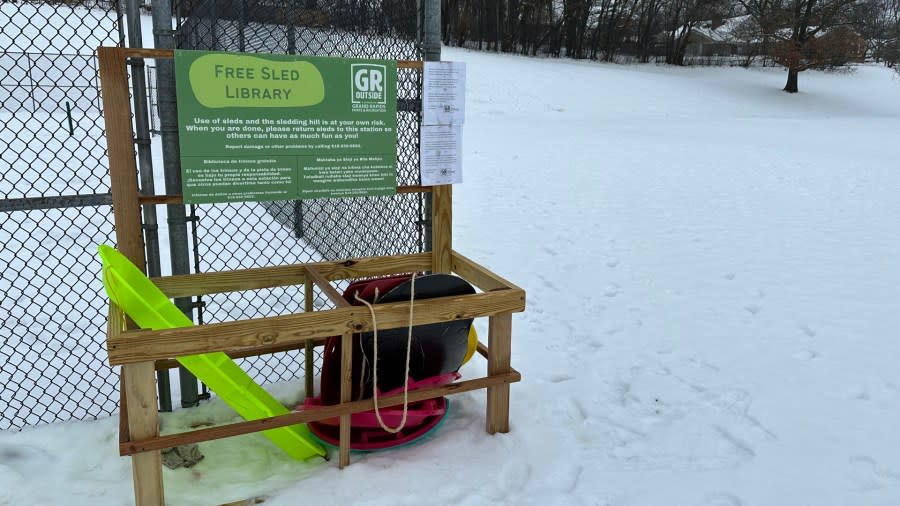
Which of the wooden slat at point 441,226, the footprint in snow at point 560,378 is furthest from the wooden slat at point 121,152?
the footprint in snow at point 560,378

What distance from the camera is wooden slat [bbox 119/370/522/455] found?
2521 millimetres

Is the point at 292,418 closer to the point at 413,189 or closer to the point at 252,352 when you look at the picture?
the point at 252,352

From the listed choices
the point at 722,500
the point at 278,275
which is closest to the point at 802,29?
the point at 722,500

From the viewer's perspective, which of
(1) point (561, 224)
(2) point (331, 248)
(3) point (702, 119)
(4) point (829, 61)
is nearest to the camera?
(2) point (331, 248)

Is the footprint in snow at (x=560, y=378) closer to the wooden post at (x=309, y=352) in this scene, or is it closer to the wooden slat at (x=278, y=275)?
the wooden slat at (x=278, y=275)

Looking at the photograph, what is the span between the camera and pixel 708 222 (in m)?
8.12

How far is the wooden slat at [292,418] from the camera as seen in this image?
2.52m

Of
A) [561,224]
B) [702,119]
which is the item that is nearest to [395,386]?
[561,224]

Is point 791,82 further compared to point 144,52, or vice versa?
point 791,82

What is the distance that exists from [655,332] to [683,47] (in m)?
42.2

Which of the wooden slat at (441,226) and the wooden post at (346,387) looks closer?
the wooden post at (346,387)

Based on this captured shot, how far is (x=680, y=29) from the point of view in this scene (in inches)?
1780

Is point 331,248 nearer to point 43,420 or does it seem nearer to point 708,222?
point 43,420

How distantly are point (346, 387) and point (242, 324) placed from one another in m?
0.56
